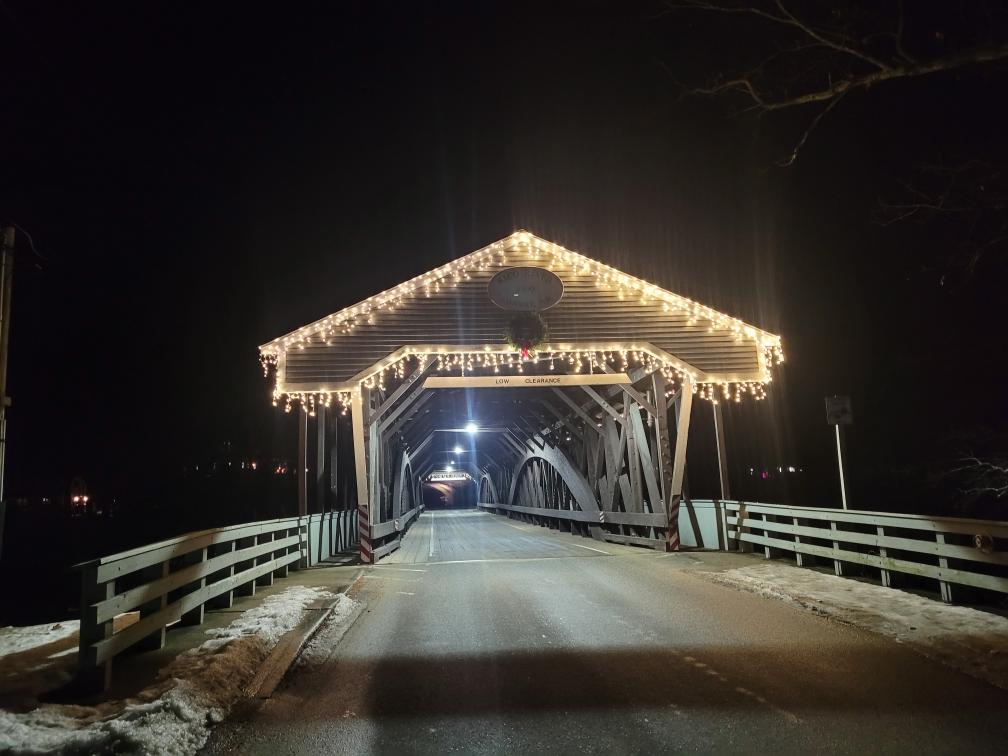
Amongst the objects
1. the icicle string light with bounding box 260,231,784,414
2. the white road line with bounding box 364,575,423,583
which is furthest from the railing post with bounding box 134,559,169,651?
the icicle string light with bounding box 260,231,784,414

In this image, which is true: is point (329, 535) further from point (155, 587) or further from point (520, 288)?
point (155, 587)

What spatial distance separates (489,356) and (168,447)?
39832 mm

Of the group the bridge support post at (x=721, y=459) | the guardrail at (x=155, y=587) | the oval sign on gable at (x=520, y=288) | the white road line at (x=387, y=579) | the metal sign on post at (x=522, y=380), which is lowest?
the white road line at (x=387, y=579)

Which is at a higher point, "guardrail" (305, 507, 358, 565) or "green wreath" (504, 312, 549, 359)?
"green wreath" (504, 312, 549, 359)

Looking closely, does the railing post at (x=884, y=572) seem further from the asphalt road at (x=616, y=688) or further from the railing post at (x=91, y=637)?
the railing post at (x=91, y=637)

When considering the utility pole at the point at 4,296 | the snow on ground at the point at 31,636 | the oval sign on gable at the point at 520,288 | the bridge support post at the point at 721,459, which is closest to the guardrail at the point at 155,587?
the snow on ground at the point at 31,636

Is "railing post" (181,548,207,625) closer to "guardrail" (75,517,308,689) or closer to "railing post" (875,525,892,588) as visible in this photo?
"guardrail" (75,517,308,689)

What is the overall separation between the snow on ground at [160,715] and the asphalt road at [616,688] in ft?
0.68

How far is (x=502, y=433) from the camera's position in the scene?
1122 inches

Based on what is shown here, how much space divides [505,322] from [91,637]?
871 cm

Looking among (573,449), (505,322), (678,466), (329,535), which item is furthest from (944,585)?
(573,449)

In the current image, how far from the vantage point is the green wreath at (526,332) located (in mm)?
12055

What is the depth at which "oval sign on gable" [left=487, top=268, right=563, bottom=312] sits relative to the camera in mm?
12062

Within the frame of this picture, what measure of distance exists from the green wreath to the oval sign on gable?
213mm
